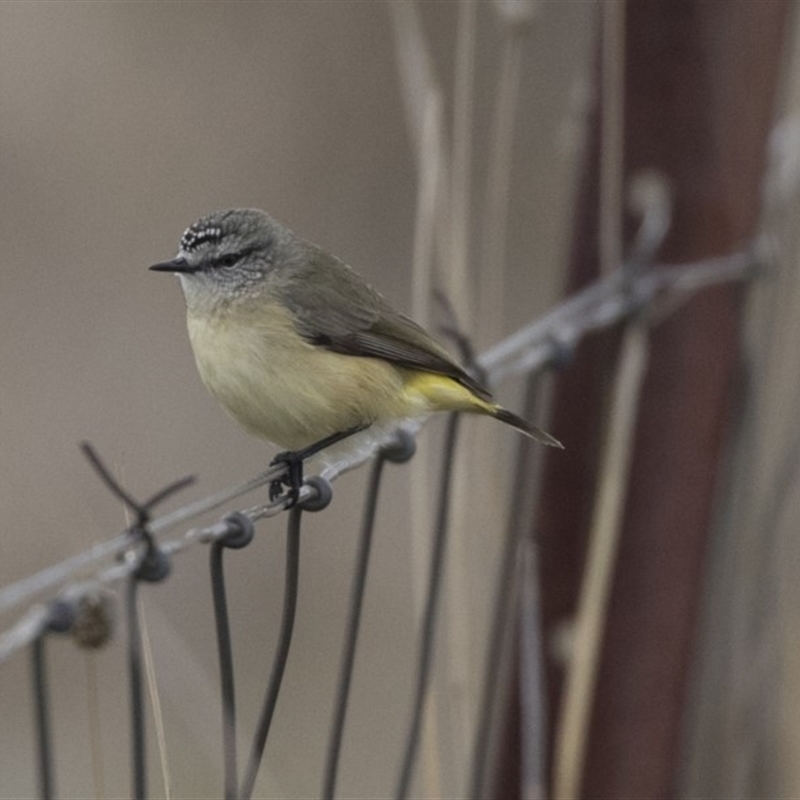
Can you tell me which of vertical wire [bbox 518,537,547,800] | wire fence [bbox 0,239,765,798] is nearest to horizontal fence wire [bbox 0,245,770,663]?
wire fence [bbox 0,239,765,798]

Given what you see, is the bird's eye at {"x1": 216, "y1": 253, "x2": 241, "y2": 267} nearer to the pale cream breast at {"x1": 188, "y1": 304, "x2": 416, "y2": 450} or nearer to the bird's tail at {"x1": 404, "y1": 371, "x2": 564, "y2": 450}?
the pale cream breast at {"x1": 188, "y1": 304, "x2": 416, "y2": 450}

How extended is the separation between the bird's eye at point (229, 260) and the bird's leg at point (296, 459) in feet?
1.28

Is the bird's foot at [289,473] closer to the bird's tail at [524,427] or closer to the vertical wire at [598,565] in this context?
the bird's tail at [524,427]

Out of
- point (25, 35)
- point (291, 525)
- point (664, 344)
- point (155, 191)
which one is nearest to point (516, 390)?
point (155, 191)

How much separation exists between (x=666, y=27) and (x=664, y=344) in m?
0.55

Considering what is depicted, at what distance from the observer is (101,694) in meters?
4.84

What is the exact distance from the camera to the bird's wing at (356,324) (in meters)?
2.83

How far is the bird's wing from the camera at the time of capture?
283 centimetres

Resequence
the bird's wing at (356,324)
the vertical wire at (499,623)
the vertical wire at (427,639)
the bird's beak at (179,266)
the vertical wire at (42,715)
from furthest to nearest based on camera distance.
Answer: the bird's beak at (179,266), the bird's wing at (356,324), the vertical wire at (499,623), the vertical wire at (427,639), the vertical wire at (42,715)

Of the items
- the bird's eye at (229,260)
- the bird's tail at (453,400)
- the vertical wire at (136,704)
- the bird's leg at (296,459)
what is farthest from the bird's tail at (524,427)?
the vertical wire at (136,704)

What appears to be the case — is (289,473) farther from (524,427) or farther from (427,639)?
(427,639)

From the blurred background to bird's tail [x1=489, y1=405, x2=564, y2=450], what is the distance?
85 mm

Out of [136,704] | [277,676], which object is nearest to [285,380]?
[277,676]

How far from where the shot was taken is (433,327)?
333 cm
